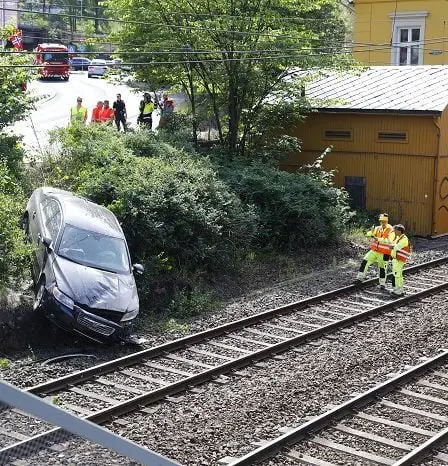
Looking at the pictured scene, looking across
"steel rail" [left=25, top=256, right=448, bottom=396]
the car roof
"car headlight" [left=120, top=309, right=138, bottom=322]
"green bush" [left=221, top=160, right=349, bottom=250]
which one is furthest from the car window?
"green bush" [left=221, top=160, right=349, bottom=250]

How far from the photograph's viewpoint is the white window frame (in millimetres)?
41062

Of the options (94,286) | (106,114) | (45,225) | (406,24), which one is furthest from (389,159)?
(406,24)

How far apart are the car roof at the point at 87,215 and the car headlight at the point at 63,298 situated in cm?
205

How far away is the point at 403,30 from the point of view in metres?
42.4

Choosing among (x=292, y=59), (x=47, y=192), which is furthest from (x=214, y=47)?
(x=47, y=192)

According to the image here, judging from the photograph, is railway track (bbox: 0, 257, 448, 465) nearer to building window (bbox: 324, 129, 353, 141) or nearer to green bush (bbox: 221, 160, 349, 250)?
green bush (bbox: 221, 160, 349, 250)

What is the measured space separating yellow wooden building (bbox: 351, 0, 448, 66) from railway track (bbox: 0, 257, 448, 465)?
25.4m

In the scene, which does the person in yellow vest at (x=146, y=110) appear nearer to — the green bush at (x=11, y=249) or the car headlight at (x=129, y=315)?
the green bush at (x=11, y=249)

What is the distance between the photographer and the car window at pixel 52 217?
1477 cm

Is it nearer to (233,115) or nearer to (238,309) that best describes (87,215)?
(238,309)

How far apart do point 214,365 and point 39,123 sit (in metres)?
23.3

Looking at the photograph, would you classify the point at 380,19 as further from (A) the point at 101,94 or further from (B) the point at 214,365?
(B) the point at 214,365

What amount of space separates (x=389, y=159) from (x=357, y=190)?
4.68 feet

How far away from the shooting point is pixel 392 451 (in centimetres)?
941
